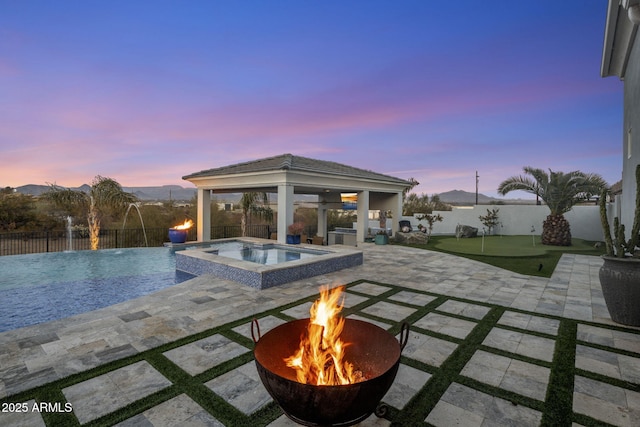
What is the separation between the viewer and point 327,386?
1.84 meters

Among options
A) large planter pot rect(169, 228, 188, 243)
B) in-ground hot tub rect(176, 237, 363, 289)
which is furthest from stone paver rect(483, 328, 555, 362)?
large planter pot rect(169, 228, 188, 243)

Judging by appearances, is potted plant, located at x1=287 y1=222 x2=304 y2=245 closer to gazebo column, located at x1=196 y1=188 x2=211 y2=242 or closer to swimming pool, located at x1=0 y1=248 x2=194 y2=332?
swimming pool, located at x1=0 y1=248 x2=194 y2=332

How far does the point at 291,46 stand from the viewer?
13141 millimetres

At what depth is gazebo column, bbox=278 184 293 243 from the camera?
12.4m

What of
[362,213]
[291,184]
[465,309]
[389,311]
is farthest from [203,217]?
[465,309]

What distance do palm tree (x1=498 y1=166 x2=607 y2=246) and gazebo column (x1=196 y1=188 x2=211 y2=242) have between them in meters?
18.2

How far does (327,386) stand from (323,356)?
22.6 inches

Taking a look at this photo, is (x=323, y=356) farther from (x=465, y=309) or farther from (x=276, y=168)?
(x=276, y=168)

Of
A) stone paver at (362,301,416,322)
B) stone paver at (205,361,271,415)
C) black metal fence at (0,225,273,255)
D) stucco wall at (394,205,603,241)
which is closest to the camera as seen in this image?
stone paver at (205,361,271,415)

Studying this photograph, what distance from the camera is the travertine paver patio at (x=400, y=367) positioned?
8.77 ft

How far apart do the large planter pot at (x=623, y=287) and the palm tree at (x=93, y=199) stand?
18.5 meters

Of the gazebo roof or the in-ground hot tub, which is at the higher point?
the gazebo roof

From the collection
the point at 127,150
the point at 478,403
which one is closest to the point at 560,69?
the point at 478,403

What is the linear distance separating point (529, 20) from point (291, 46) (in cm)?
979
